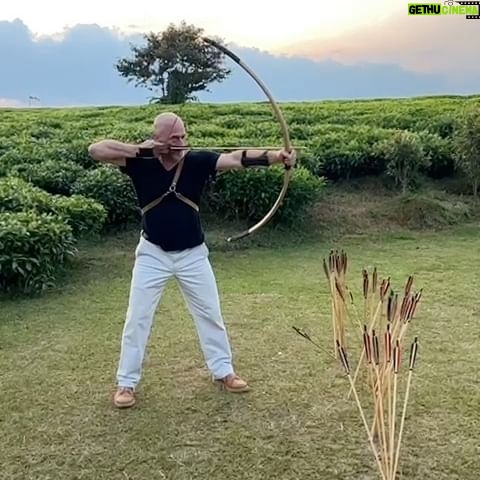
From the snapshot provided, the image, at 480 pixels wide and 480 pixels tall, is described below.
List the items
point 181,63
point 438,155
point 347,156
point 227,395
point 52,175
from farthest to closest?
point 181,63, point 438,155, point 347,156, point 52,175, point 227,395

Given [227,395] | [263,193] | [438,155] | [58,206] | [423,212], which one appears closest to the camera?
[227,395]

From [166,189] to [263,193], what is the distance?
15.1ft

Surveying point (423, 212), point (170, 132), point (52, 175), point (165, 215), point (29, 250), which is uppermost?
point (170, 132)

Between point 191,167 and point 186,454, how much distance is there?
1329 millimetres

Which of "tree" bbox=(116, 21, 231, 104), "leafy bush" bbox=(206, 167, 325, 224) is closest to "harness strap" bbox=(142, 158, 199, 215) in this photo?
"leafy bush" bbox=(206, 167, 325, 224)

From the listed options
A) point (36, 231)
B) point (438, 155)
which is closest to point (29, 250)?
point (36, 231)

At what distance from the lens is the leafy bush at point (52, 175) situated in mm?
8367

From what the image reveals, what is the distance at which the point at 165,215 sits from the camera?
3656mm

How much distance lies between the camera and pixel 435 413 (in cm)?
358

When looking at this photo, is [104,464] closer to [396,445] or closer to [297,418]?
[297,418]

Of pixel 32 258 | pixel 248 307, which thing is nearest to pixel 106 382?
pixel 248 307

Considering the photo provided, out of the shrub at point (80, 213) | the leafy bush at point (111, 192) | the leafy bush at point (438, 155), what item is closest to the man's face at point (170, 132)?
the shrub at point (80, 213)

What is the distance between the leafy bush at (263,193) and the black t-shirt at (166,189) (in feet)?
14.7

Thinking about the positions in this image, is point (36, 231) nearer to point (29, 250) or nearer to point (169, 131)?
point (29, 250)
